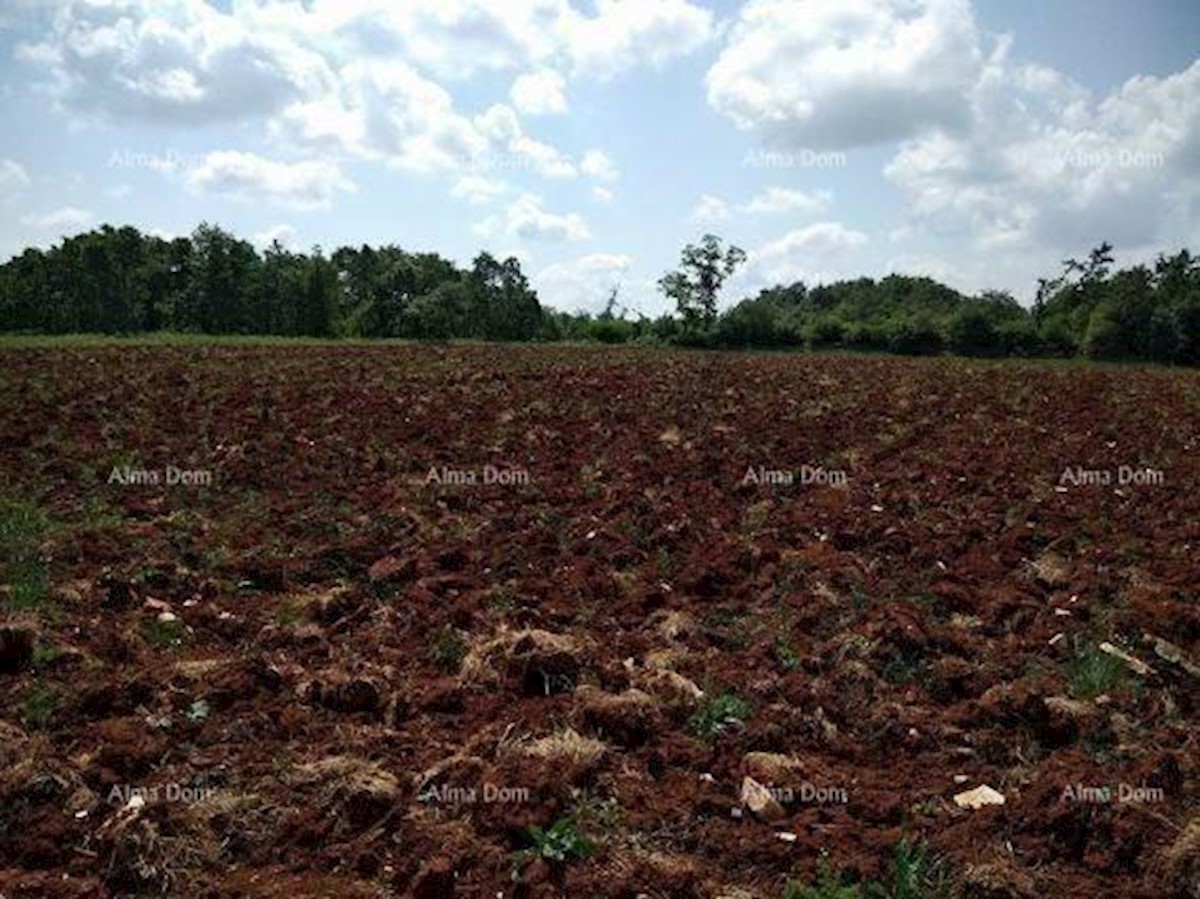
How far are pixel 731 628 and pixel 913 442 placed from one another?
10.2 meters

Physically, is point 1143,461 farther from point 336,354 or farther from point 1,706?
point 336,354

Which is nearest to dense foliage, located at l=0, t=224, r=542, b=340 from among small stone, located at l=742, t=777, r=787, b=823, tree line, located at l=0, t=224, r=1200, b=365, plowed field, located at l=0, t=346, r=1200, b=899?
tree line, located at l=0, t=224, r=1200, b=365

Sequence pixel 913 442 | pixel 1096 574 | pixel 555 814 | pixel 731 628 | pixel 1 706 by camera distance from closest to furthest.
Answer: pixel 555 814 → pixel 1 706 → pixel 731 628 → pixel 1096 574 → pixel 913 442

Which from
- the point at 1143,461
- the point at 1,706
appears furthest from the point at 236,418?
the point at 1143,461

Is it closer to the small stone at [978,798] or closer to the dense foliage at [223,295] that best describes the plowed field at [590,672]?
the small stone at [978,798]

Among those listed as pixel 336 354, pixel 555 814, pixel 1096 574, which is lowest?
pixel 555 814

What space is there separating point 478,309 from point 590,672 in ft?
244

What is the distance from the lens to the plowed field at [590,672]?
16.3ft

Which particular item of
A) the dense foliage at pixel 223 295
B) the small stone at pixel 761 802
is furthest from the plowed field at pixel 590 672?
the dense foliage at pixel 223 295

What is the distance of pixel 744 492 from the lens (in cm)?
1285

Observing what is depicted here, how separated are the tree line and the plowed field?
49.3 meters

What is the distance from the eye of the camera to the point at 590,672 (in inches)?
275

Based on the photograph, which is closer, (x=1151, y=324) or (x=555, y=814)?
(x=555, y=814)

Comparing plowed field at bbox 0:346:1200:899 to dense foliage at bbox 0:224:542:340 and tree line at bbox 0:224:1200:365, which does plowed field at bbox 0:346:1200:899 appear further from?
dense foliage at bbox 0:224:542:340
